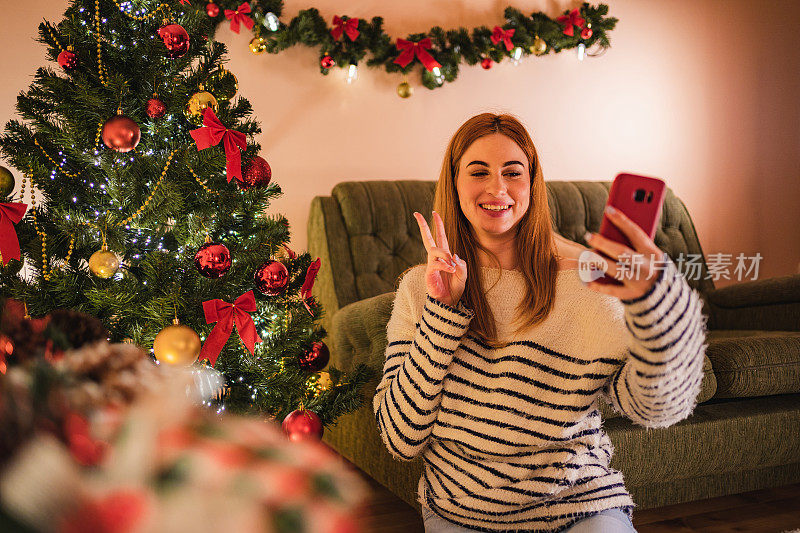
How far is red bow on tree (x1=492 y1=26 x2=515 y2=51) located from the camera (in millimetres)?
2863

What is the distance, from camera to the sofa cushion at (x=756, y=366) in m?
1.82

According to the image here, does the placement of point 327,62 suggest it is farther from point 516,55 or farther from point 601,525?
point 601,525

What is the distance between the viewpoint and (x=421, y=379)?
3.66ft

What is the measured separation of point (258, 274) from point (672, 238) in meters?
2.26

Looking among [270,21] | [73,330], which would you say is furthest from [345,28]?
[73,330]

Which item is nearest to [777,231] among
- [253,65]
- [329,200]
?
[329,200]

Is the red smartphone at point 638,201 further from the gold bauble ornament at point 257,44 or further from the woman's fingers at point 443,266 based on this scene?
the gold bauble ornament at point 257,44

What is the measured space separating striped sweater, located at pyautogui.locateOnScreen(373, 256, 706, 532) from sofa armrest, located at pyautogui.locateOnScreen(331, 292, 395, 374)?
0.62 meters

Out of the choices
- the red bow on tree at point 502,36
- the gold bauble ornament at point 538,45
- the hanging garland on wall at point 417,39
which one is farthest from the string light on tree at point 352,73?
the gold bauble ornament at point 538,45

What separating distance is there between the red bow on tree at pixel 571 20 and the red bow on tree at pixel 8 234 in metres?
2.62

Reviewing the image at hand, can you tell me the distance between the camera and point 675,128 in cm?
350

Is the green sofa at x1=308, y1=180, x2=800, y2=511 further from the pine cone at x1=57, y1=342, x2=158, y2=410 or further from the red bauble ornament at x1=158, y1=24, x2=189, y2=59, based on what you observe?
the pine cone at x1=57, y1=342, x2=158, y2=410

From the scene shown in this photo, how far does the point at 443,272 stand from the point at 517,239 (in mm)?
193

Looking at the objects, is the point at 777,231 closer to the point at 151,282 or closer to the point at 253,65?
the point at 253,65
